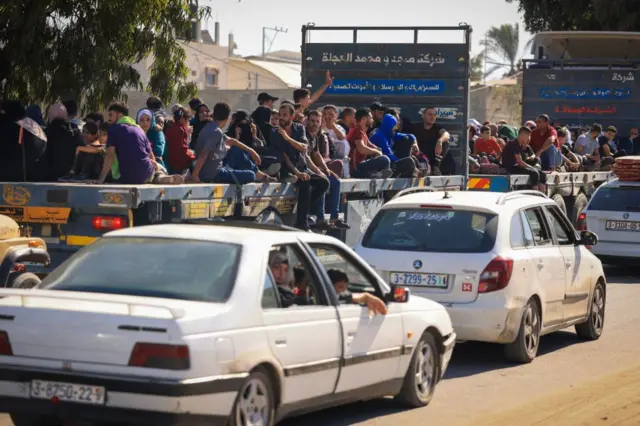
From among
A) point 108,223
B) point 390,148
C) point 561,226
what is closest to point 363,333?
point 108,223

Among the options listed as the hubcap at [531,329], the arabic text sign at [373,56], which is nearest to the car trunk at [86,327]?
the hubcap at [531,329]

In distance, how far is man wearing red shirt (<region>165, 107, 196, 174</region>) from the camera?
15.9 meters

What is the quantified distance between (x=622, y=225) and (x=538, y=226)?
26.3 feet

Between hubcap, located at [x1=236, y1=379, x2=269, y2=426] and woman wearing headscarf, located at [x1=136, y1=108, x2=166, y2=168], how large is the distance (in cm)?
819

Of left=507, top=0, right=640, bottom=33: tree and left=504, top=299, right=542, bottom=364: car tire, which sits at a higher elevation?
left=507, top=0, right=640, bottom=33: tree

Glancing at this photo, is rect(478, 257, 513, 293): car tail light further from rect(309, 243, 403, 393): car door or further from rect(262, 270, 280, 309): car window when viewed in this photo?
rect(262, 270, 280, 309): car window

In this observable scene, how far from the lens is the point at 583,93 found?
98.9ft

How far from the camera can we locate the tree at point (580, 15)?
44531 millimetres

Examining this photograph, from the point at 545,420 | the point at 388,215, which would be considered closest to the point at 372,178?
the point at 388,215

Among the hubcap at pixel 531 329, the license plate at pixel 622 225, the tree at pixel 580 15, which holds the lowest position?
the hubcap at pixel 531 329

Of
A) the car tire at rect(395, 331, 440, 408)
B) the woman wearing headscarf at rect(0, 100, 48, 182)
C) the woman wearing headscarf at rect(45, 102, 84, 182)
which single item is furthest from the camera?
the woman wearing headscarf at rect(45, 102, 84, 182)

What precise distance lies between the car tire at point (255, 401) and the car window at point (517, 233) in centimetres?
458

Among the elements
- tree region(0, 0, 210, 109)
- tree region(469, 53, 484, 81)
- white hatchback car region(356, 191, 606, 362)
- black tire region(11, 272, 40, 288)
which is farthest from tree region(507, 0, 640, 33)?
tree region(469, 53, 484, 81)

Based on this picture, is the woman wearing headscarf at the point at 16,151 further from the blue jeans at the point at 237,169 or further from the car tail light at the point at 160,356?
the car tail light at the point at 160,356
